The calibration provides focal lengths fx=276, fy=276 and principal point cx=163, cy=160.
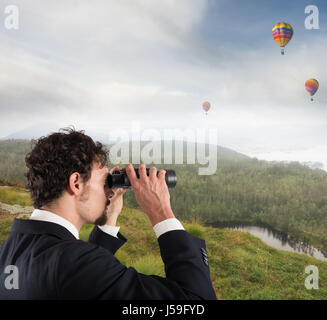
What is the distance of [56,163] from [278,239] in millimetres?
4946

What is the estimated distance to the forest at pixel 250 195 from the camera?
5086 mm

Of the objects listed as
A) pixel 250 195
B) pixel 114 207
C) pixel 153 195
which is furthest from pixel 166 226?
pixel 250 195

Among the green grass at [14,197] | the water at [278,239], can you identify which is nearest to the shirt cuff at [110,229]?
the green grass at [14,197]

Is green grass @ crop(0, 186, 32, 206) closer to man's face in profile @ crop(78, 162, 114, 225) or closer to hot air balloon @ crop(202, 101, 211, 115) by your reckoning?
man's face in profile @ crop(78, 162, 114, 225)

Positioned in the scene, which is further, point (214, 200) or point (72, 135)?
point (214, 200)

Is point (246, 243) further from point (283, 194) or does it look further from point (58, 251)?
point (58, 251)

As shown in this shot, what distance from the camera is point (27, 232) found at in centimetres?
65

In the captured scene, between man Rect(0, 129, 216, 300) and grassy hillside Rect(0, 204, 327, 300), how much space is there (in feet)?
6.72

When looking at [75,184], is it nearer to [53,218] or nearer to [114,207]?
[53,218]

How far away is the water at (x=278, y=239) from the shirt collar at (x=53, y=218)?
4378 mm

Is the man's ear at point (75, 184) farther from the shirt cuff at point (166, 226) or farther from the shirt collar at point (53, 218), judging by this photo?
the shirt cuff at point (166, 226)

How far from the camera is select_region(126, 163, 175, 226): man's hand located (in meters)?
0.66
